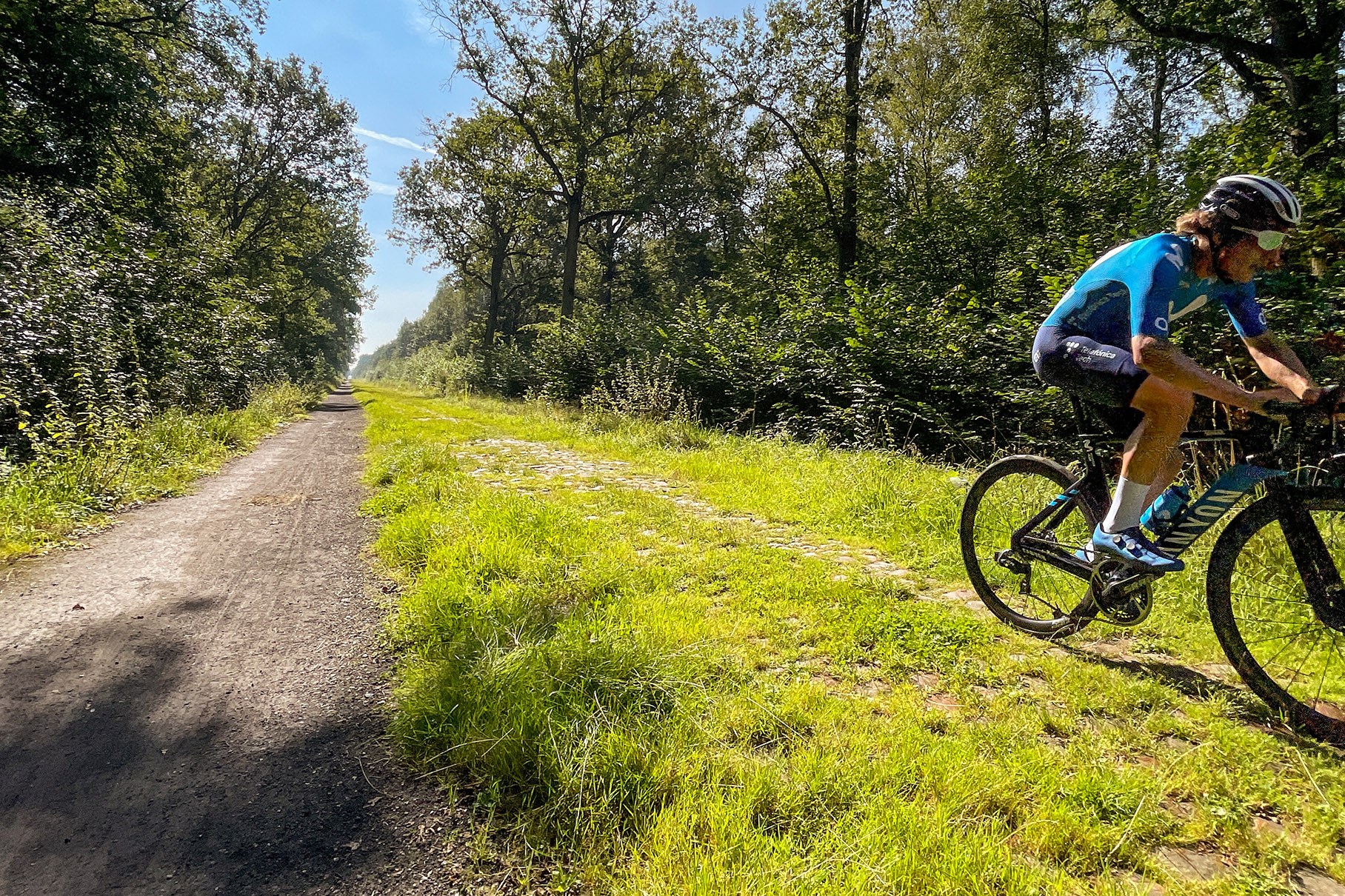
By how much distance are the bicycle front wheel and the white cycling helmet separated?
1.14m

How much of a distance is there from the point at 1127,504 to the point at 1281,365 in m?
0.77

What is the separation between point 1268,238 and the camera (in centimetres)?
220

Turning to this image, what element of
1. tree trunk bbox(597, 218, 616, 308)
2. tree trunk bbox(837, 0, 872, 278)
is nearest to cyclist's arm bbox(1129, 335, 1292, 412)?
tree trunk bbox(837, 0, 872, 278)

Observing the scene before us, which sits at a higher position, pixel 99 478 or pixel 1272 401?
pixel 1272 401

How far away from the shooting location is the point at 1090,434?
2.94 meters

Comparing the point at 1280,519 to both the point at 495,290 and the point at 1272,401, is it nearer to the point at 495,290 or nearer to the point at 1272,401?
the point at 1272,401

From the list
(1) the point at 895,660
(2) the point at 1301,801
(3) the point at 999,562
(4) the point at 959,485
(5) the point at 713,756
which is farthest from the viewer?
(4) the point at 959,485

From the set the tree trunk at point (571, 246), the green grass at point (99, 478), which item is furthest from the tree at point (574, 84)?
the green grass at point (99, 478)

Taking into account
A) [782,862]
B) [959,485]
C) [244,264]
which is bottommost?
[782,862]

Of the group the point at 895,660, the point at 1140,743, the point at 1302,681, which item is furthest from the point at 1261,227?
the point at 895,660

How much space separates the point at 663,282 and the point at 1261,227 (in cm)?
3418

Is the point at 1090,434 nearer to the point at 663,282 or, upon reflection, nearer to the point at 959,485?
the point at 959,485

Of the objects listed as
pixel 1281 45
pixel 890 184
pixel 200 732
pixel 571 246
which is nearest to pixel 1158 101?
pixel 890 184

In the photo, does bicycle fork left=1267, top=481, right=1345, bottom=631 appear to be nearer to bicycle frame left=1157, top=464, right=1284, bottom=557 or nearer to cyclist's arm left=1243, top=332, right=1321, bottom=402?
bicycle frame left=1157, top=464, right=1284, bottom=557
